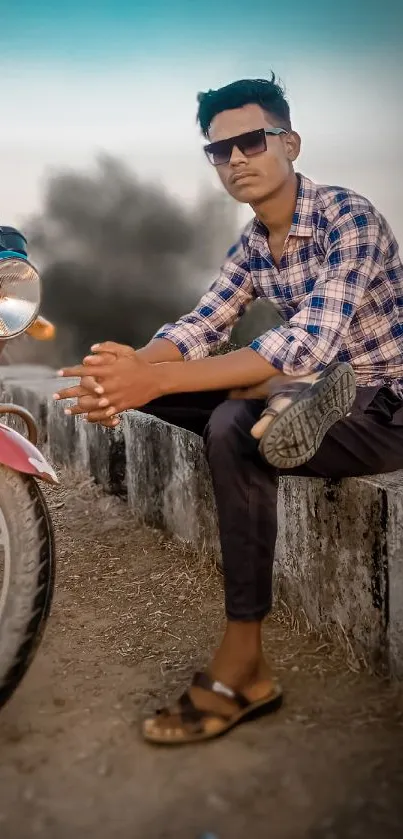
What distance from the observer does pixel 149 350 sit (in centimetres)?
246

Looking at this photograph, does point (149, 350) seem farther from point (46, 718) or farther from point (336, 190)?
point (46, 718)

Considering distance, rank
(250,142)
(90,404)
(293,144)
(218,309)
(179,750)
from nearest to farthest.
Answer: (179,750), (90,404), (250,142), (293,144), (218,309)

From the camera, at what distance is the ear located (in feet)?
7.64

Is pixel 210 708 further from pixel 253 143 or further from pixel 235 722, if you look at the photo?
pixel 253 143

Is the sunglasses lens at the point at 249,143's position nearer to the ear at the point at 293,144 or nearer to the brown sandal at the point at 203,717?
the ear at the point at 293,144

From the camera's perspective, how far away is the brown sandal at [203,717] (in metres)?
1.82

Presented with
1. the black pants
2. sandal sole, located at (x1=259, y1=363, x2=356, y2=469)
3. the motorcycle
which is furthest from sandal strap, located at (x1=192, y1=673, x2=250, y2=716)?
sandal sole, located at (x1=259, y1=363, x2=356, y2=469)

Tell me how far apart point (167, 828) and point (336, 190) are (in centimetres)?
168

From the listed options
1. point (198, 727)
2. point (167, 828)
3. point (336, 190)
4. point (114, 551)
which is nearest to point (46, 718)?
point (198, 727)

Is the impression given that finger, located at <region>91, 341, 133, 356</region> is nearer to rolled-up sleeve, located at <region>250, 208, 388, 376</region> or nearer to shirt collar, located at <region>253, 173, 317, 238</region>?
rolled-up sleeve, located at <region>250, 208, 388, 376</region>

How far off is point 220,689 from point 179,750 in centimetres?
16

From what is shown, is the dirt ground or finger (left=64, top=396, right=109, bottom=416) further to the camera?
finger (left=64, top=396, right=109, bottom=416)

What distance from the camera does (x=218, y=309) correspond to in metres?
2.59

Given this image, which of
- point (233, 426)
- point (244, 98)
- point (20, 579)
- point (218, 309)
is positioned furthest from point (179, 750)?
point (244, 98)
